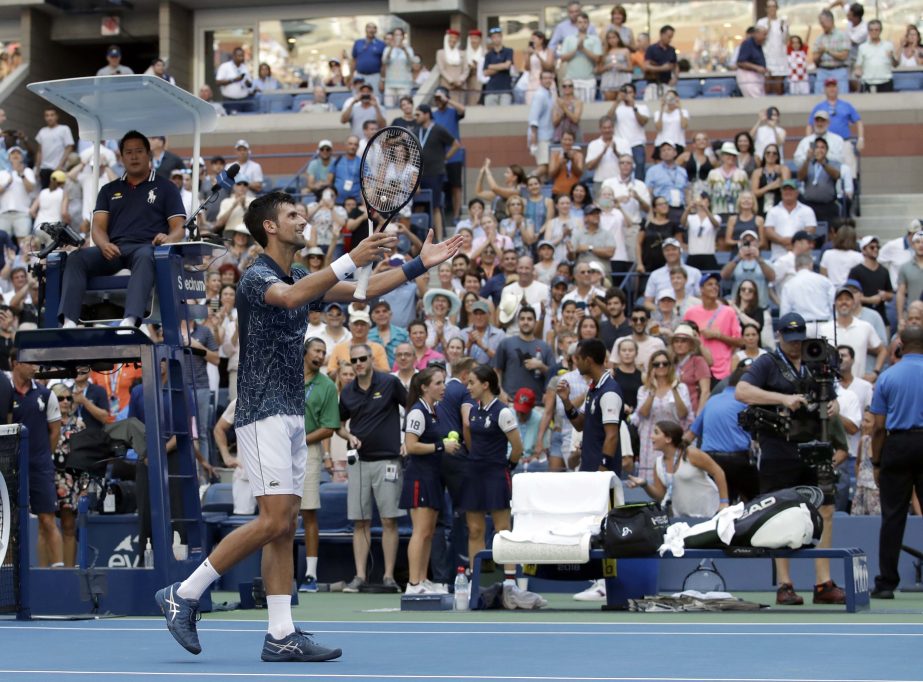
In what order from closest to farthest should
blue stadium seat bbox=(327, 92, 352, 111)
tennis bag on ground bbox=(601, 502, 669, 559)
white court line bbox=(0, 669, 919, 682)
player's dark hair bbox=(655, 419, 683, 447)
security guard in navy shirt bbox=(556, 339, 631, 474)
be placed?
white court line bbox=(0, 669, 919, 682) < tennis bag on ground bbox=(601, 502, 669, 559) < security guard in navy shirt bbox=(556, 339, 631, 474) < player's dark hair bbox=(655, 419, 683, 447) < blue stadium seat bbox=(327, 92, 352, 111)

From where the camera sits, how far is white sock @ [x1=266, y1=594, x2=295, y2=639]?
7.34 meters

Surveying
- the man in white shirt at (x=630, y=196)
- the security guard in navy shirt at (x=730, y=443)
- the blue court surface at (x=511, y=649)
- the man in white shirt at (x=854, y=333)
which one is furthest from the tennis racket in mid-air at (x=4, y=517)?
the man in white shirt at (x=630, y=196)

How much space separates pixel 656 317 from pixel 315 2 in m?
17.7

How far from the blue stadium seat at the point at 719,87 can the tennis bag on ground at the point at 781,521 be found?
52.5 feet

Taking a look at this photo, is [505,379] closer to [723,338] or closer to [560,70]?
[723,338]

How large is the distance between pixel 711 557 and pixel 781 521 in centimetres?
59

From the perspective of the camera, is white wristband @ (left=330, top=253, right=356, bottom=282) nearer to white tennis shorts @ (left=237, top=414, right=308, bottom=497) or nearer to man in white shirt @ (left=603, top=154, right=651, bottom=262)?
white tennis shorts @ (left=237, top=414, right=308, bottom=497)

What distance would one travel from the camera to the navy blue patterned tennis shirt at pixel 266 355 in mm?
7535

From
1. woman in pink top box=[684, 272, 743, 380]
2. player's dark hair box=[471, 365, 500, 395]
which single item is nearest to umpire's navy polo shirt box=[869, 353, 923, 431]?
player's dark hair box=[471, 365, 500, 395]

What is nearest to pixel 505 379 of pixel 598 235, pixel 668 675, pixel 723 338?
pixel 723 338

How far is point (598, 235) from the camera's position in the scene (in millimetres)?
19000

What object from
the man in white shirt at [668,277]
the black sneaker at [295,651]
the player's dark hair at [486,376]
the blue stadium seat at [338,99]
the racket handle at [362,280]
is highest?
the blue stadium seat at [338,99]

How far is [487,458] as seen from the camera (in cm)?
1302

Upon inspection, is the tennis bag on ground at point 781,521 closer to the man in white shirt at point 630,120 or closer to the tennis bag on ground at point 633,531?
the tennis bag on ground at point 633,531
